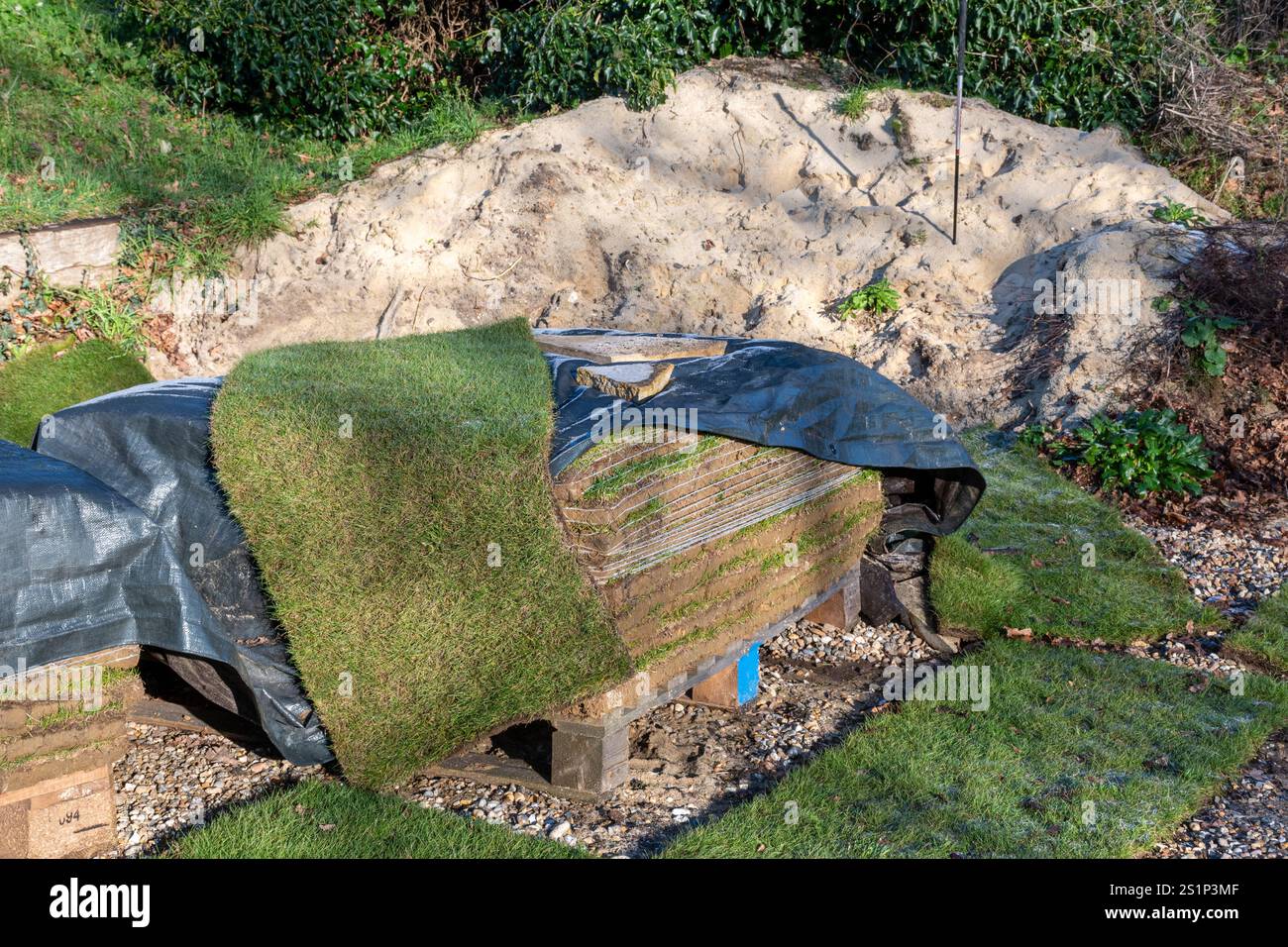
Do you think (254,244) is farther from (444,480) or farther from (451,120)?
(444,480)

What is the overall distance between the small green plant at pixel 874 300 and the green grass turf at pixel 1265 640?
433cm

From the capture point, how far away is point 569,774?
4438mm

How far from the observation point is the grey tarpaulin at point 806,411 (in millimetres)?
4848

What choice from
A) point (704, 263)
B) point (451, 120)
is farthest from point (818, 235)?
point (451, 120)

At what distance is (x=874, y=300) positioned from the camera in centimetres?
1008

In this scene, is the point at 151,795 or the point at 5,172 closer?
the point at 151,795

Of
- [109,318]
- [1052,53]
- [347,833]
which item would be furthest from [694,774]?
[1052,53]

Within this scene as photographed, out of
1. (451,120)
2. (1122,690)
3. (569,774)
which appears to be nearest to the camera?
(569,774)

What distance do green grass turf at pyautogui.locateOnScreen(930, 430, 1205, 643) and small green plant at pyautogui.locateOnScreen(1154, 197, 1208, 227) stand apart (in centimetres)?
301

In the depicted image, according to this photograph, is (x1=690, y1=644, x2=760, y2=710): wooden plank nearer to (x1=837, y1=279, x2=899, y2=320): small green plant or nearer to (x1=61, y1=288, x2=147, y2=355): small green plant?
(x1=837, y1=279, x2=899, y2=320): small green plant

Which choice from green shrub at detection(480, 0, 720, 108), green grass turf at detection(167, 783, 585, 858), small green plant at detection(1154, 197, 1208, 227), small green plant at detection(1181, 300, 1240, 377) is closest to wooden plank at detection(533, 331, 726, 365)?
green grass turf at detection(167, 783, 585, 858)

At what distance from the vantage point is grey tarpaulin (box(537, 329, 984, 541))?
4.85 metres
